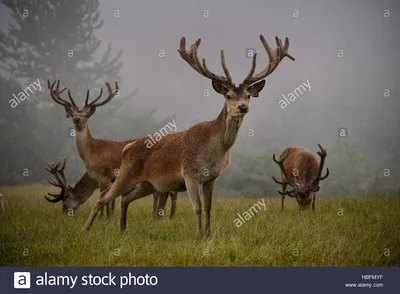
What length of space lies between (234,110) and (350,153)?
380cm

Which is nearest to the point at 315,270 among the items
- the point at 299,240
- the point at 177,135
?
the point at 299,240

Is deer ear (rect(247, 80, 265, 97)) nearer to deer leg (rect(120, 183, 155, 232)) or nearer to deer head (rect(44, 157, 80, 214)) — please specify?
deer leg (rect(120, 183, 155, 232))

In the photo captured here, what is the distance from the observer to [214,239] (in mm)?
5438

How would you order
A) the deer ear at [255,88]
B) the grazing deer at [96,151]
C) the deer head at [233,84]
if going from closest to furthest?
the deer head at [233,84] → the deer ear at [255,88] → the grazing deer at [96,151]

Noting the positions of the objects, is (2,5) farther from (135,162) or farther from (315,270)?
(315,270)

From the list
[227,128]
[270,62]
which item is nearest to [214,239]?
[227,128]

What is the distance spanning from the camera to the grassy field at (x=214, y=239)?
16.5ft

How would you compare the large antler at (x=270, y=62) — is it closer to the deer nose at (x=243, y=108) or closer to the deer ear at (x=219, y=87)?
the deer ear at (x=219, y=87)

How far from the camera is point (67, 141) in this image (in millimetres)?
9055

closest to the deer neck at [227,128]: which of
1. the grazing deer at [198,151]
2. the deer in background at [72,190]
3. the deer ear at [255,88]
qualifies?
the grazing deer at [198,151]

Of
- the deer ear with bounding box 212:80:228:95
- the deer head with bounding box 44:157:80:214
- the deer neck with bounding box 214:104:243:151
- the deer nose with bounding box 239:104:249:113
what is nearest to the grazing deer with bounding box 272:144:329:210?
the deer neck with bounding box 214:104:243:151

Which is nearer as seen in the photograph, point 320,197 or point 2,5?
point 2,5

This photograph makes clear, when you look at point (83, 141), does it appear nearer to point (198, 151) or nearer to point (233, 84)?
point (198, 151)

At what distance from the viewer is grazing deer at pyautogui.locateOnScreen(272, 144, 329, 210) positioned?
768 cm
